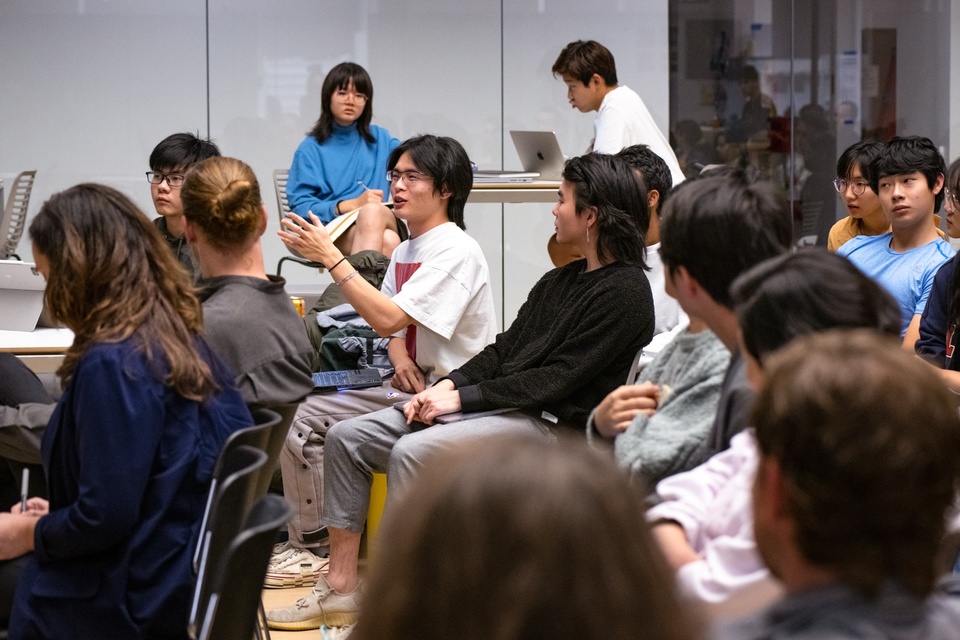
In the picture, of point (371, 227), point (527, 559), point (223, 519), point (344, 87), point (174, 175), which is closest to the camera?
point (527, 559)

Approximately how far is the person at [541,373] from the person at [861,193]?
138 centimetres

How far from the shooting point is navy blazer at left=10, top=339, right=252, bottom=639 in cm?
170

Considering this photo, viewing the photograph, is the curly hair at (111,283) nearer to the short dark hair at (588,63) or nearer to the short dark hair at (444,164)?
the short dark hair at (444,164)

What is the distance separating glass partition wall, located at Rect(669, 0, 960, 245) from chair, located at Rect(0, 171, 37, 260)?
3.95 m

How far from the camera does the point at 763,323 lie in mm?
1405

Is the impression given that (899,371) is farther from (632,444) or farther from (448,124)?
(448,124)

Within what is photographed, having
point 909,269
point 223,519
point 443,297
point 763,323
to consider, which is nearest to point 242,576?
point 223,519

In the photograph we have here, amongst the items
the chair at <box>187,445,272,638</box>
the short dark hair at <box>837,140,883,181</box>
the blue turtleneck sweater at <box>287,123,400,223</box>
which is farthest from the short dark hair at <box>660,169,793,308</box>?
the blue turtleneck sweater at <box>287,123,400,223</box>

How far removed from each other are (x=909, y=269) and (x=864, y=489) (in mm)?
2656

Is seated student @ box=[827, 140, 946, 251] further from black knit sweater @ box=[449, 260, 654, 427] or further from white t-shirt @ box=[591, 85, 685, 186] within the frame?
black knit sweater @ box=[449, 260, 654, 427]

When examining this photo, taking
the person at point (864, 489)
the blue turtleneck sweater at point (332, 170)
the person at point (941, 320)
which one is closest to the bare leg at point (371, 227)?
the blue turtleneck sweater at point (332, 170)

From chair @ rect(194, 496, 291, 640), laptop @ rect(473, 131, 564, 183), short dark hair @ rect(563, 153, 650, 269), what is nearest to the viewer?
chair @ rect(194, 496, 291, 640)

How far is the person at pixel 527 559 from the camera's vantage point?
667 mm

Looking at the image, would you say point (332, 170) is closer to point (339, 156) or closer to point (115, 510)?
point (339, 156)
